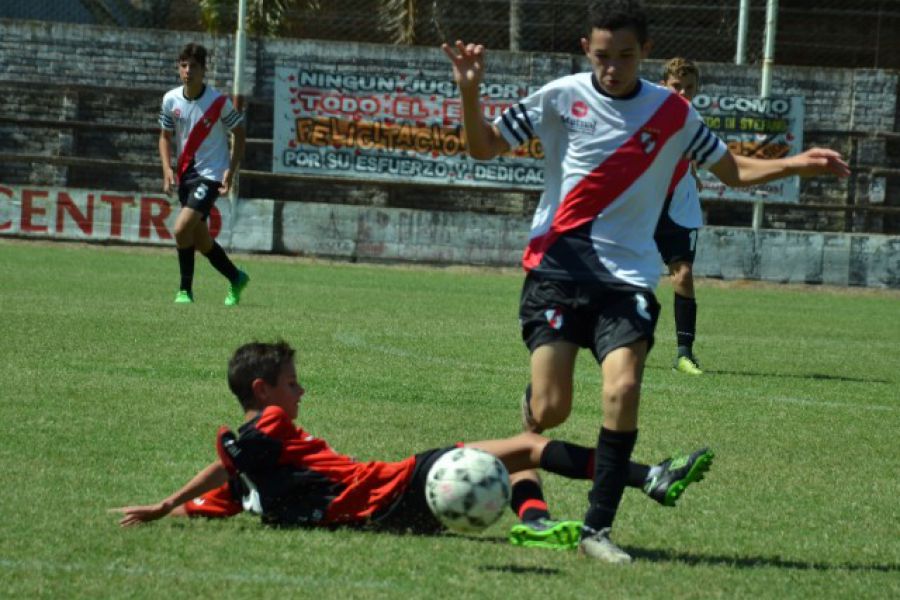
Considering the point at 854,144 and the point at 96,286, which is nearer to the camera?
the point at 96,286

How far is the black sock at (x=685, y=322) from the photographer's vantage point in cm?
1081

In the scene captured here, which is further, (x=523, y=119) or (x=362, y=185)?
(x=362, y=185)

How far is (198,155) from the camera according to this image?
14617 mm

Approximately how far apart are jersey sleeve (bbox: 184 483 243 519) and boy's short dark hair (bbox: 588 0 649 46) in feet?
6.75

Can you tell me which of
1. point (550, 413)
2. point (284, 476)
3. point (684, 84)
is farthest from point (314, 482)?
point (684, 84)

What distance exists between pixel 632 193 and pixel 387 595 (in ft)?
6.07

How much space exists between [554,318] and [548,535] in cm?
76

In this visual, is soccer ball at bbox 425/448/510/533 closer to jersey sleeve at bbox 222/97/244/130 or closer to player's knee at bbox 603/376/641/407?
player's knee at bbox 603/376/641/407

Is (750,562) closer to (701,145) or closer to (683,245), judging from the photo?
(701,145)

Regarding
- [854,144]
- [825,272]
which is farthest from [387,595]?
[854,144]

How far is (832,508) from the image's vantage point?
608 cm

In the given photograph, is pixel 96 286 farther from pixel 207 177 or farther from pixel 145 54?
pixel 145 54

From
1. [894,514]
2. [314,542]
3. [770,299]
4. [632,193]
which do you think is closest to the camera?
[314,542]

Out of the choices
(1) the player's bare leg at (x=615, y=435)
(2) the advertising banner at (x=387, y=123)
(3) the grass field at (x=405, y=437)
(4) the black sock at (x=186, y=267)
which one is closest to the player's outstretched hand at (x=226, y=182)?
(4) the black sock at (x=186, y=267)
